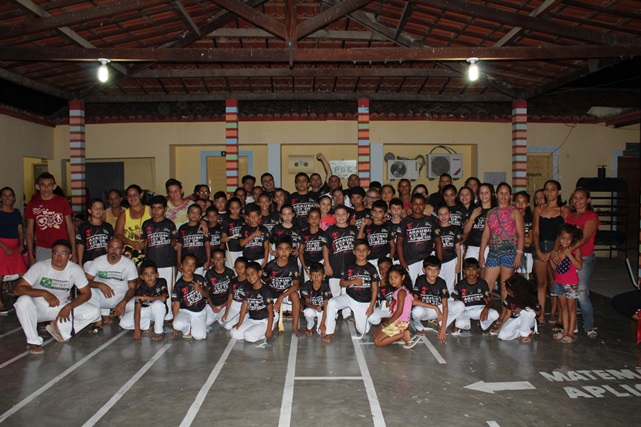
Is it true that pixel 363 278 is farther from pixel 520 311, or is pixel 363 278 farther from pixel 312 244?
pixel 520 311

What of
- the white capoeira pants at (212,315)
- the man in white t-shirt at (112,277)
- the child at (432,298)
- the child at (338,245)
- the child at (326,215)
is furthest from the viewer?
the child at (326,215)

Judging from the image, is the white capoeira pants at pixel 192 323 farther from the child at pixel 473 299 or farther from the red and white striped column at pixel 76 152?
the red and white striped column at pixel 76 152

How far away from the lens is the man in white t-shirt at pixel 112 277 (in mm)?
6781

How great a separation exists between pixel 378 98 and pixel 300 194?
526cm

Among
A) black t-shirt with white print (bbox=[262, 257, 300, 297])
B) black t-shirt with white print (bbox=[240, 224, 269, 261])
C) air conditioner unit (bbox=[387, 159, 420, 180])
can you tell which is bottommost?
black t-shirt with white print (bbox=[262, 257, 300, 297])

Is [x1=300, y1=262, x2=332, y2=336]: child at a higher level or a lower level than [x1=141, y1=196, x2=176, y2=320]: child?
lower

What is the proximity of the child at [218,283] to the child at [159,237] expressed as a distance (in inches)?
23.4

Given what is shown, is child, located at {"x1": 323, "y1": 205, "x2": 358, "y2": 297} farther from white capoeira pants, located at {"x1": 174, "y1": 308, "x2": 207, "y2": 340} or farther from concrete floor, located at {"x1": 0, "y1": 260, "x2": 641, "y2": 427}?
white capoeira pants, located at {"x1": 174, "y1": 308, "x2": 207, "y2": 340}

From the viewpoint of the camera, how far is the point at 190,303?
6.58 meters

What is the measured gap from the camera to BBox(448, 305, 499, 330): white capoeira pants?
6.53 m

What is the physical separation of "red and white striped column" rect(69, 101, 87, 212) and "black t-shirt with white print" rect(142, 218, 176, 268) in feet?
20.1

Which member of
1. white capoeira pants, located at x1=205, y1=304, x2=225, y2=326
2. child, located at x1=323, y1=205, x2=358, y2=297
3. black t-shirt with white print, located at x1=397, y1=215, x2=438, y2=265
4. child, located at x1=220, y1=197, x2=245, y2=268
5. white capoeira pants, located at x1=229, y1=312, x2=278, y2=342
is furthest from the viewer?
child, located at x1=220, y1=197, x2=245, y2=268

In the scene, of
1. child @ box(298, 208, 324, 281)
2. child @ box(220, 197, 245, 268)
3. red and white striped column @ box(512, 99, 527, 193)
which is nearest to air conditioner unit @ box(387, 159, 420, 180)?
red and white striped column @ box(512, 99, 527, 193)

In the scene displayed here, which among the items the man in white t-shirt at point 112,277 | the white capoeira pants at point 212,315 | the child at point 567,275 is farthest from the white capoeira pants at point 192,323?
the child at point 567,275
